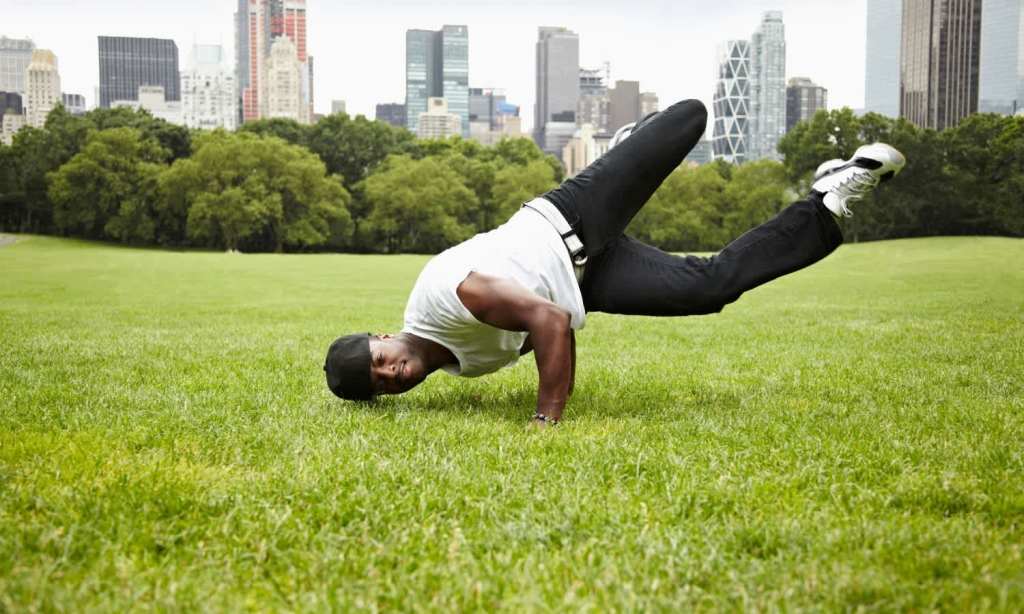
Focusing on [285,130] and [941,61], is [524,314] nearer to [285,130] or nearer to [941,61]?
[285,130]

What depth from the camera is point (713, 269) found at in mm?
5582

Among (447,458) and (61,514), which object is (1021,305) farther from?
(61,514)

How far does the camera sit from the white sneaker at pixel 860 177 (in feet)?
18.2

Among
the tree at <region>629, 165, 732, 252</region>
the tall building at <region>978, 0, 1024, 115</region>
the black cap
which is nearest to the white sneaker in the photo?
the black cap

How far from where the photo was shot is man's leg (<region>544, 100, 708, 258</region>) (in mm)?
5449

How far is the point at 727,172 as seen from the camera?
270 ft

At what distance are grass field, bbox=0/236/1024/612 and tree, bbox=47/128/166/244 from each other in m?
65.2

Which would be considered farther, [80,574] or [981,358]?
[981,358]

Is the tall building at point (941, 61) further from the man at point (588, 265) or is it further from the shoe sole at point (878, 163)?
the man at point (588, 265)

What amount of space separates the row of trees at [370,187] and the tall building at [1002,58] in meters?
94.9

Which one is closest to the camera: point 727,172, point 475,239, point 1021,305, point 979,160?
point 475,239

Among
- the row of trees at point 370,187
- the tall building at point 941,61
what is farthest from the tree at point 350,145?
the tall building at point 941,61

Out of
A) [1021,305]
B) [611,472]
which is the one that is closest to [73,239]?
[1021,305]

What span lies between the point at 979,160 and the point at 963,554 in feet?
228
